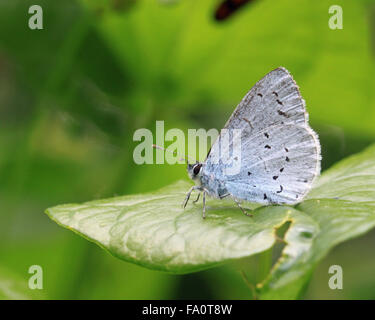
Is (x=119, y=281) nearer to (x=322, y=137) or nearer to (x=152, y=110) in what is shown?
(x=152, y=110)

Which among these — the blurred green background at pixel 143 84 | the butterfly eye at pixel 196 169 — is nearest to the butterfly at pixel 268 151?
the butterfly eye at pixel 196 169

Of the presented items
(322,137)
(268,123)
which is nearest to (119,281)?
(268,123)

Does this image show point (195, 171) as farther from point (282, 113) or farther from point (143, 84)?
point (143, 84)

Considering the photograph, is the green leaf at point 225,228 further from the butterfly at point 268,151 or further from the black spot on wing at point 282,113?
the black spot on wing at point 282,113

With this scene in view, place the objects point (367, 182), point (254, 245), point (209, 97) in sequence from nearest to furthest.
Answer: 1. point (254, 245)
2. point (367, 182)
3. point (209, 97)

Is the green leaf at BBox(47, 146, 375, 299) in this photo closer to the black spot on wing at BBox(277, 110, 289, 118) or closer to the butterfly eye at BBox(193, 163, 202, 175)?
the butterfly eye at BBox(193, 163, 202, 175)

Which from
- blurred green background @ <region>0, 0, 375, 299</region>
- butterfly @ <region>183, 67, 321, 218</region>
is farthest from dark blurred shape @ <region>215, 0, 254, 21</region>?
butterfly @ <region>183, 67, 321, 218</region>
